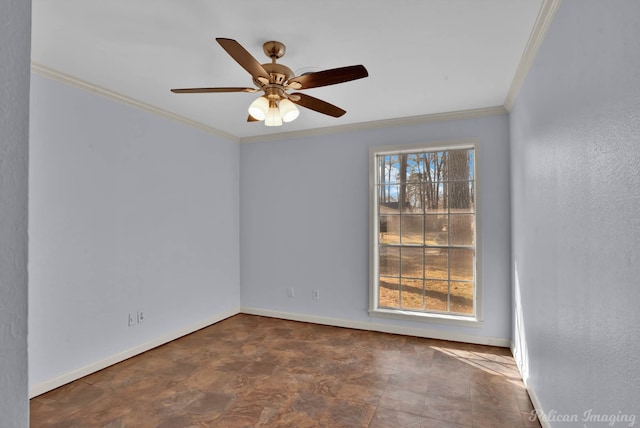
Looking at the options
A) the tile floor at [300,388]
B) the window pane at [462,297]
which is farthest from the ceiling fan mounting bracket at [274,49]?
the window pane at [462,297]

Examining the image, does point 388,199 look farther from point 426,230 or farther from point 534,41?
point 534,41

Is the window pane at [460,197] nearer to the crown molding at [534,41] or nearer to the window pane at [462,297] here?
the window pane at [462,297]

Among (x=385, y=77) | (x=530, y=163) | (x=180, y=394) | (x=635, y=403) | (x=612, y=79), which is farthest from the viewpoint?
(x=385, y=77)

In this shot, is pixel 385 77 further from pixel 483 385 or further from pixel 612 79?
pixel 483 385

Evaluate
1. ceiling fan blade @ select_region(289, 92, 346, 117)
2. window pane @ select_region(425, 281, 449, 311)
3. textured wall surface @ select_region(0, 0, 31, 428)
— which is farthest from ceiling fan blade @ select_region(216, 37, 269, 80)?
window pane @ select_region(425, 281, 449, 311)

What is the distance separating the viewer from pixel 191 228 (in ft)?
13.4

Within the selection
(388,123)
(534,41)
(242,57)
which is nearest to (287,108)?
(242,57)

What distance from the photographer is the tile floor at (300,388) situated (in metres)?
2.32

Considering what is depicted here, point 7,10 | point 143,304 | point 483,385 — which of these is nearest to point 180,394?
point 143,304

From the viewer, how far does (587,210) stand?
1.45m

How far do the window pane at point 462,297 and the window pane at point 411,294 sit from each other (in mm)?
349

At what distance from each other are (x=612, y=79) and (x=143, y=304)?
12.8ft

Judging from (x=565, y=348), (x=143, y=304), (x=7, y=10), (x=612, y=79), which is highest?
(x=612, y=79)

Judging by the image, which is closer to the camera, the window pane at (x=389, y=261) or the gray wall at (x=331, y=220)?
the gray wall at (x=331, y=220)
